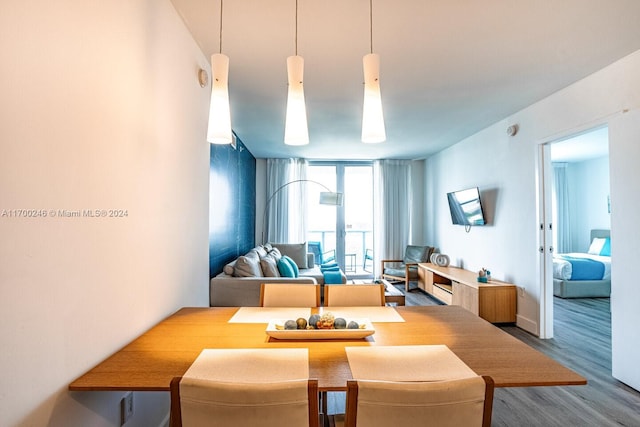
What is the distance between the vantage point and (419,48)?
94.3 inches

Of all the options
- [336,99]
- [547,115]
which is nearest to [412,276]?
[547,115]

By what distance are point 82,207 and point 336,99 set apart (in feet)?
8.70

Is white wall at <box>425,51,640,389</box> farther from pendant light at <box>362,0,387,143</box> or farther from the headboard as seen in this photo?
the headboard

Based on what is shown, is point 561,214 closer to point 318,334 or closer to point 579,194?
point 579,194

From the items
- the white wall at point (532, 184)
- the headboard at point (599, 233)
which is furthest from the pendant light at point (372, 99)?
the headboard at point (599, 233)

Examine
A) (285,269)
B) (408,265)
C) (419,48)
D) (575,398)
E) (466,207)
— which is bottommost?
(575,398)

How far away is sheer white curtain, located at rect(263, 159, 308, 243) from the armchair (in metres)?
1.75

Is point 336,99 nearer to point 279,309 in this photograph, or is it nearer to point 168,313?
point 279,309

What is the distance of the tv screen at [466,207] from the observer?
4.59 meters

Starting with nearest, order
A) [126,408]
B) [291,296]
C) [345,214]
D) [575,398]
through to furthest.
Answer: [126,408] → [291,296] → [575,398] → [345,214]

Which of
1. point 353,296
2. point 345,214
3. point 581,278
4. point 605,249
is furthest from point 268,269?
point 605,249

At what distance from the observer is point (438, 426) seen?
0.87m

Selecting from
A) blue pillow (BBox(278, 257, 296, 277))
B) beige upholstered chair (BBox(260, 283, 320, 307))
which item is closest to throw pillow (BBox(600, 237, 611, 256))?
blue pillow (BBox(278, 257, 296, 277))

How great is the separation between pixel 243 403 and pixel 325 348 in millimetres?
552
